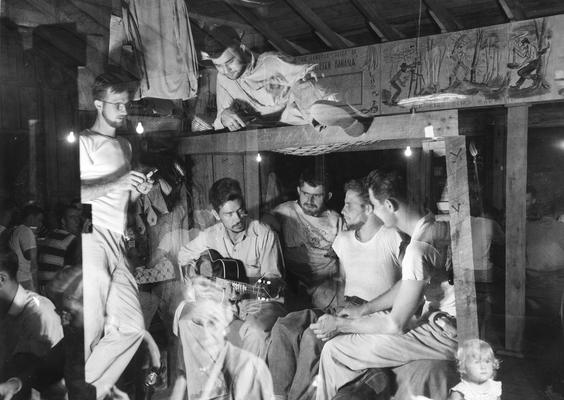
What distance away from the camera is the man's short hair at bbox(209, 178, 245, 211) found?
189cm

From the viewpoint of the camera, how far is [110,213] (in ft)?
6.89

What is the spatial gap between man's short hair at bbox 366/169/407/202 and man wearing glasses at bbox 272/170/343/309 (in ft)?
0.44

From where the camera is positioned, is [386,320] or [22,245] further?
[22,245]

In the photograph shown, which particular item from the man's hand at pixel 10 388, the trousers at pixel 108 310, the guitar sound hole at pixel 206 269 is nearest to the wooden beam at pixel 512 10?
the guitar sound hole at pixel 206 269

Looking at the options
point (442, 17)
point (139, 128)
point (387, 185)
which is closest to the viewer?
point (442, 17)

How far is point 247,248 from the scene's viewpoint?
189 centimetres

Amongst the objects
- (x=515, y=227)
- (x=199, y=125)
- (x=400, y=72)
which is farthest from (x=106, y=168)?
(x=515, y=227)

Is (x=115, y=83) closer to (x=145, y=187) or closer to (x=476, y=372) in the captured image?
(x=145, y=187)

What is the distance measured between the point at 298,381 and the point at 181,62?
113 cm

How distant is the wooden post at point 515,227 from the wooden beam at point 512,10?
217mm

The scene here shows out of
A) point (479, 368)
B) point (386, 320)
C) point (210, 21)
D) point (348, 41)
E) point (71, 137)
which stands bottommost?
point (479, 368)

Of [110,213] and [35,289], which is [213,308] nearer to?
[110,213]

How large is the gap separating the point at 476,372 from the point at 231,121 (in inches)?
41.4

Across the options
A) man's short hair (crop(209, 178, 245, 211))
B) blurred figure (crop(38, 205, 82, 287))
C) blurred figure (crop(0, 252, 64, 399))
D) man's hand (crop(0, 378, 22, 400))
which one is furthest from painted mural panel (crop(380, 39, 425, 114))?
man's hand (crop(0, 378, 22, 400))
